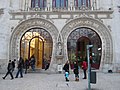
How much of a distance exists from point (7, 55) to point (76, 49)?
7.49m

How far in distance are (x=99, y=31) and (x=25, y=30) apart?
806cm

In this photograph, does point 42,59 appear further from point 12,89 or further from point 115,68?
point 12,89

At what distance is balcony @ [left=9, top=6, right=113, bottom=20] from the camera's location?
834 inches

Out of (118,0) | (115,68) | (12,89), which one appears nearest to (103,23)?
(118,0)

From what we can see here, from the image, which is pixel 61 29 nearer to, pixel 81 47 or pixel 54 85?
pixel 81 47

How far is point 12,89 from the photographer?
10.6 metres

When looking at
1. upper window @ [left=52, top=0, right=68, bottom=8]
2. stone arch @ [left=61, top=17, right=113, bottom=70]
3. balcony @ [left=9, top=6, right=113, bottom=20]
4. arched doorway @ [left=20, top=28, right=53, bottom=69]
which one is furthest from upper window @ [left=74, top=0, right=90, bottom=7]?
arched doorway @ [left=20, top=28, right=53, bottom=69]

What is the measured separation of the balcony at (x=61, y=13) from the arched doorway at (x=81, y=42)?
1.77 metres

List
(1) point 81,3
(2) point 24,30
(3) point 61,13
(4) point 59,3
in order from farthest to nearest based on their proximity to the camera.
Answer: (4) point 59,3
(1) point 81,3
(2) point 24,30
(3) point 61,13

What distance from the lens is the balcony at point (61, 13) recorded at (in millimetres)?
21172

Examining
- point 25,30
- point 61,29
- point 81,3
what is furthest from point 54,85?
point 81,3

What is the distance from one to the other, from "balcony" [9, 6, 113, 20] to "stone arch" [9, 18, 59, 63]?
584 mm

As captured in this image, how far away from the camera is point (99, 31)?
21234mm

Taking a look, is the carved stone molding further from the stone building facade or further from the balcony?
the balcony
